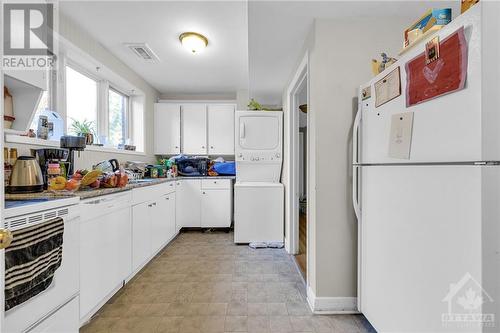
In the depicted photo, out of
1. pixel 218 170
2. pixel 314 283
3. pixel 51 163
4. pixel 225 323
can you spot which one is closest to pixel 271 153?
pixel 218 170

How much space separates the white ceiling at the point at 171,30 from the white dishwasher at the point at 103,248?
1.57m

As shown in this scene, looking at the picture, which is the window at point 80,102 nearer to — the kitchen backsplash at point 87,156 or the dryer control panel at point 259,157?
the kitchen backsplash at point 87,156

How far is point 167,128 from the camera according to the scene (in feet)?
13.2

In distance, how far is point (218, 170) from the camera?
150 inches

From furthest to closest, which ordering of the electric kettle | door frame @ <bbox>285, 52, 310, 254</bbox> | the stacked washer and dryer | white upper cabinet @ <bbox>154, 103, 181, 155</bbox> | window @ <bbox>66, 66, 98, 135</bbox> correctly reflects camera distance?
1. white upper cabinet @ <bbox>154, 103, 181, 155</bbox>
2. the stacked washer and dryer
3. door frame @ <bbox>285, 52, 310, 254</bbox>
4. window @ <bbox>66, 66, 98, 135</bbox>
5. the electric kettle

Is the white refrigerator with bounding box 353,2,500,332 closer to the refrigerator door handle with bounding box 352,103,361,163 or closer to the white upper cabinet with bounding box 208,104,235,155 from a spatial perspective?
the refrigerator door handle with bounding box 352,103,361,163

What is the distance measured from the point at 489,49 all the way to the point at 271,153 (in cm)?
262

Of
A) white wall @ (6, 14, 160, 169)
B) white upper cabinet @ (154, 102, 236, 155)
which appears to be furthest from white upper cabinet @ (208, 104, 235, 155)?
white wall @ (6, 14, 160, 169)

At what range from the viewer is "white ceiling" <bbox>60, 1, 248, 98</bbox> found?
6.32 ft

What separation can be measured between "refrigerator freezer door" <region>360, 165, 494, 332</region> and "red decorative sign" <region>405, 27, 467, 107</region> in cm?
30

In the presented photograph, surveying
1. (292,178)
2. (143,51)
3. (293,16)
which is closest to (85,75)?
(143,51)

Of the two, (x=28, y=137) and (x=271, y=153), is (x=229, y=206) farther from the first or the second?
(x=28, y=137)

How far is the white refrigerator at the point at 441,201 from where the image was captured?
75cm

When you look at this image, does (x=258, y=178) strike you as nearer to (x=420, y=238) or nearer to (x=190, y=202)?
(x=190, y=202)
